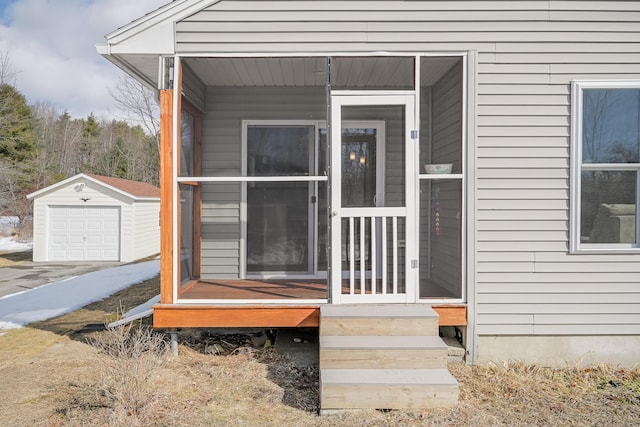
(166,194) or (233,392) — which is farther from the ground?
(166,194)

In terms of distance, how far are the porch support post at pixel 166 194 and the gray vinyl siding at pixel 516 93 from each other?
52 cm

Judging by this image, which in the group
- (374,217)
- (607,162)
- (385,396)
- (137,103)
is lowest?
(385,396)

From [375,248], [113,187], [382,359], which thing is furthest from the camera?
[113,187]

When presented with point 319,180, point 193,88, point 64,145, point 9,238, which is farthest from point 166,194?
point 64,145

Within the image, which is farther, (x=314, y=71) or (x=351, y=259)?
(x=314, y=71)

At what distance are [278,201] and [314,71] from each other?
1.60 metres

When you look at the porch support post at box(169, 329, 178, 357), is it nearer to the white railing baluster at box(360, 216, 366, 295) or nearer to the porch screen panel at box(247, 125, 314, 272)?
the porch screen panel at box(247, 125, 314, 272)

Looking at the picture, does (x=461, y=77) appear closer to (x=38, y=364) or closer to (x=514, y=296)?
(x=514, y=296)

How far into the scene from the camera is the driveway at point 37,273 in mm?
8742

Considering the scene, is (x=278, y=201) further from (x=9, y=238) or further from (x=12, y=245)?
(x=9, y=238)

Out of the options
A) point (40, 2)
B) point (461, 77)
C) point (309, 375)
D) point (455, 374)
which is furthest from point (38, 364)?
point (40, 2)

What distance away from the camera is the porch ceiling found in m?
4.15

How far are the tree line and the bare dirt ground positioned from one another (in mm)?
16158

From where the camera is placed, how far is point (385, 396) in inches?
117
